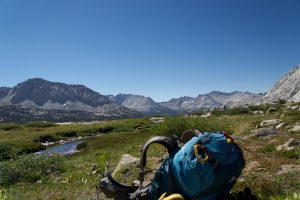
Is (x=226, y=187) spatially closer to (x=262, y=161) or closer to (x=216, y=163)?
(x=216, y=163)

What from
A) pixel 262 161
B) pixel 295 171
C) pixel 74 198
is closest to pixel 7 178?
pixel 74 198

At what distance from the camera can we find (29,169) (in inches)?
732

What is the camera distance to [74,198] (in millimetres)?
11008

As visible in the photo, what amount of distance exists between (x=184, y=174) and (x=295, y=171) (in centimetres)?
468

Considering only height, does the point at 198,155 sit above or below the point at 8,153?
above

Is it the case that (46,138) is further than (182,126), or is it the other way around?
(46,138)

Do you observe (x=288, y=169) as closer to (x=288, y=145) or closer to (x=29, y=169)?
(x=288, y=145)

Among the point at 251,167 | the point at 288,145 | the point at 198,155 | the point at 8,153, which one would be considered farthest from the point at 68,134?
the point at 198,155

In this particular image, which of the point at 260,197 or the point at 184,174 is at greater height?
the point at 184,174

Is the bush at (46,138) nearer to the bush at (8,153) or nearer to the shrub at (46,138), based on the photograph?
the shrub at (46,138)

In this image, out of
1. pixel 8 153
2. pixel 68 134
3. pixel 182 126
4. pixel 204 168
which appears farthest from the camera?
pixel 68 134

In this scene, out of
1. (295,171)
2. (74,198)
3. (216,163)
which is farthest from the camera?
(74,198)

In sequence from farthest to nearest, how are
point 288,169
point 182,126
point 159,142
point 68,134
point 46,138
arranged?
point 68,134, point 46,138, point 182,126, point 288,169, point 159,142

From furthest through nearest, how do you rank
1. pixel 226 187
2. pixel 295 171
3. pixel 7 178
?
pixel 7 178
pixel 295 171
pixel 226 187
